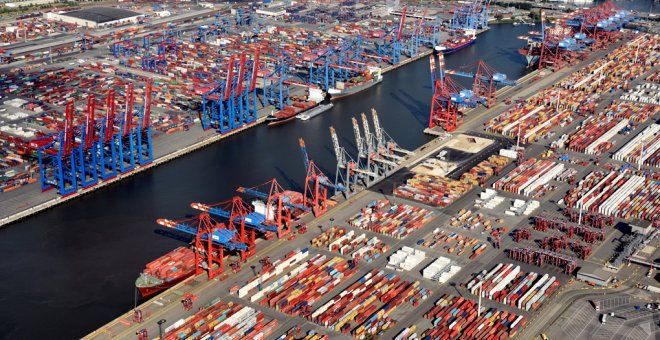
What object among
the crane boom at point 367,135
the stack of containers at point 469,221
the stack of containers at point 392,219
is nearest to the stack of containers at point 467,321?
the stack of containers at point 392,219

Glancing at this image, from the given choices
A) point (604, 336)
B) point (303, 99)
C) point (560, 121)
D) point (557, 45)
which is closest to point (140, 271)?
point (604, 336)

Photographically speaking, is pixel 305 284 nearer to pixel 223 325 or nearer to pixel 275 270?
pixel 275 270

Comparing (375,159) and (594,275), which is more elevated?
(375,159)

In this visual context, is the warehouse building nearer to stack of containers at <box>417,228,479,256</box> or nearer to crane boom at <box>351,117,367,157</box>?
stack of containers at <box>417,228,479,256</box>

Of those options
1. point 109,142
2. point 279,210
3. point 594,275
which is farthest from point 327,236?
point 109,142

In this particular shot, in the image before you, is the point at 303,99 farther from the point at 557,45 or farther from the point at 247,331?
the point at 247,331

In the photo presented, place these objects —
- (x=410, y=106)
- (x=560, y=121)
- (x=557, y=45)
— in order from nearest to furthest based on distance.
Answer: (x=560, y=121), (x=410, y=106), (x=557, y=45)
